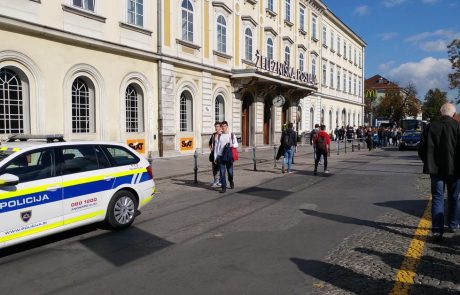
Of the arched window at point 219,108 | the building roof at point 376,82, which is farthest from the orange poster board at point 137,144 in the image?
the building roof at point 376,82

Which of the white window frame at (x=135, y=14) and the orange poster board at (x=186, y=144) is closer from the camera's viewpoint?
the white window frame at (x=135, y=14)

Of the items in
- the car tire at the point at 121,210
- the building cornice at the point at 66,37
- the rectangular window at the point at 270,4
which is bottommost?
the car tire at the point at 121,210

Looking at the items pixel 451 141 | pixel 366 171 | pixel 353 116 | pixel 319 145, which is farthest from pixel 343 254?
pixel 353 116

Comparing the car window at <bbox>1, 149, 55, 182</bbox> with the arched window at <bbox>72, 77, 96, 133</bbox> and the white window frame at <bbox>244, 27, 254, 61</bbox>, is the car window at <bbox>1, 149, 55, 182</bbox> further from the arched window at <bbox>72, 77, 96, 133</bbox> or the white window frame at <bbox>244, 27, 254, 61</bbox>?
the white window frame at <bbox>244, 27, 254, 61</bbox>

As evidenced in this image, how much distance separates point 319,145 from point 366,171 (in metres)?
2.43

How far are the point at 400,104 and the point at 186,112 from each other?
57.4 meters

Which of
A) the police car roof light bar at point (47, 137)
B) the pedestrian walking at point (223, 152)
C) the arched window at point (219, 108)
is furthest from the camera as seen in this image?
the arched window at point (219, 108)

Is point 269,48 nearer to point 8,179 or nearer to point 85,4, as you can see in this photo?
point 85,4

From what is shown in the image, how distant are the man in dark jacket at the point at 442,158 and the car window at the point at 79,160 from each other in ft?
16.2

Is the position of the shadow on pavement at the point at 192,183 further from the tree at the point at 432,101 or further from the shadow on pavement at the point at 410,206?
the tree at the point at 432,101

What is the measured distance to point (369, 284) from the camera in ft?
14.1

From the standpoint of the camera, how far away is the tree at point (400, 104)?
6950cm

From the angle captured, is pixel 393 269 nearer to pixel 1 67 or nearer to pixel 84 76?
pixel 1 67

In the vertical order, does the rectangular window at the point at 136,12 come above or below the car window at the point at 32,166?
above
